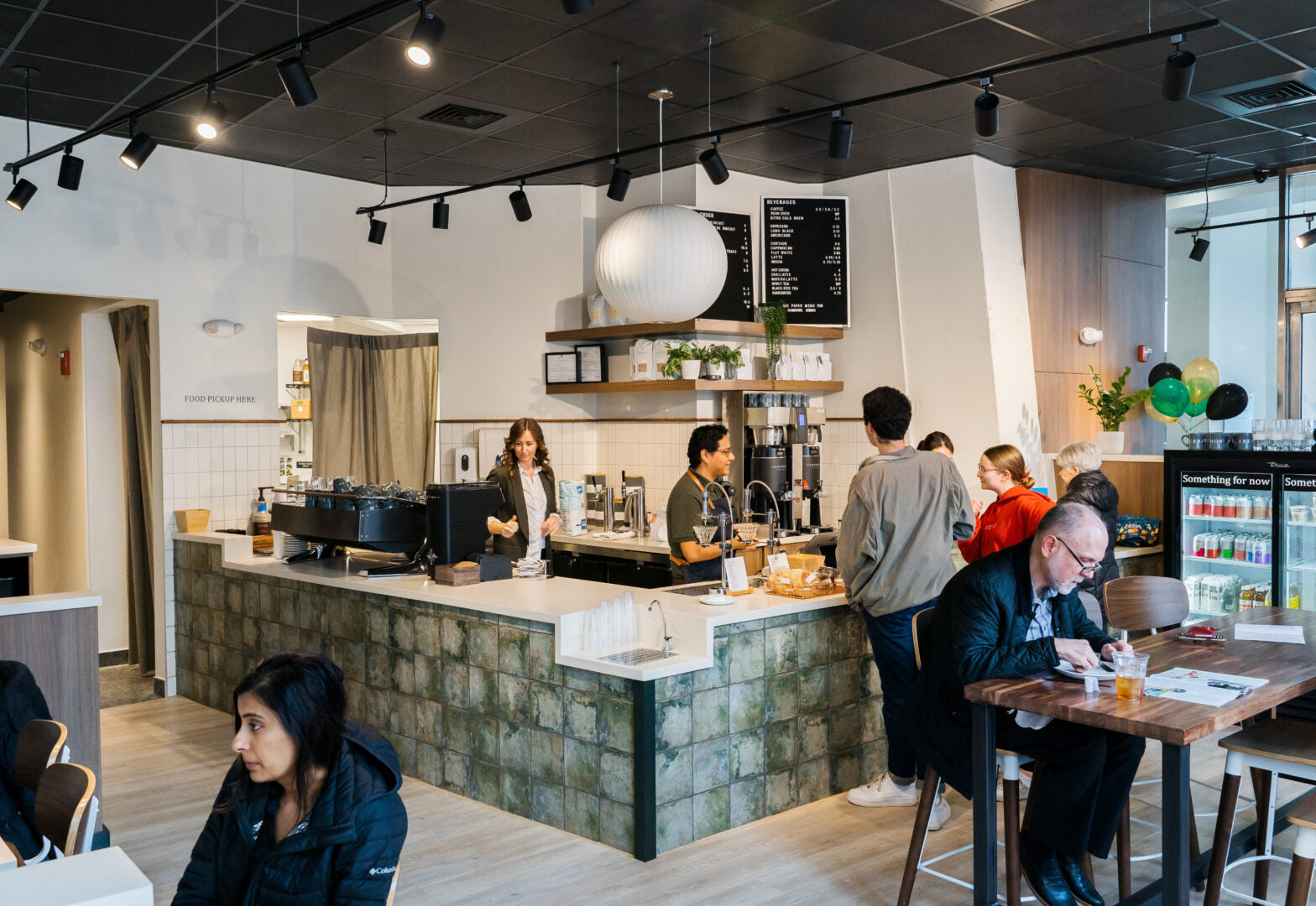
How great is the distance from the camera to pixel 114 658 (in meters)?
7.21

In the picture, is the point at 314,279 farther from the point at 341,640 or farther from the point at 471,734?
the point at 471,734

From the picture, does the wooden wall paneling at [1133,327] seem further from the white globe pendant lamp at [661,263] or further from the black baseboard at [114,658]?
the black baseboard at [114,658]

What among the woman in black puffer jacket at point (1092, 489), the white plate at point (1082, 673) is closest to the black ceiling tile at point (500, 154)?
the woman in black puffer jacket at point (1092, 489)

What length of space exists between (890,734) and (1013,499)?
118cm

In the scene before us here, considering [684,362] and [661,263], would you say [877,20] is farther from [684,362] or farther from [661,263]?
[684,362]

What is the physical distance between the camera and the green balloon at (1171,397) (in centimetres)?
700

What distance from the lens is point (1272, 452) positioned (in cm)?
606

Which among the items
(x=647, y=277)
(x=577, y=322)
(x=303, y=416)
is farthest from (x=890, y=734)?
(x=303, y=416)

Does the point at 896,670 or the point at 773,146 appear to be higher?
the point at 773,146

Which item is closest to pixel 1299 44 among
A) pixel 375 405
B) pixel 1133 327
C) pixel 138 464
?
pixel 1133 327

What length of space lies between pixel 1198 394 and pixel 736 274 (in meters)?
3.13

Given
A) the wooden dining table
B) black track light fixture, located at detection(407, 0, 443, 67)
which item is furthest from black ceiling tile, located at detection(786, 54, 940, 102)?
the wooden dining table

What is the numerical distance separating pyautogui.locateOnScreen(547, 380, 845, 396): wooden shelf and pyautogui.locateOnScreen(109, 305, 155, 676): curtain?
2.51m

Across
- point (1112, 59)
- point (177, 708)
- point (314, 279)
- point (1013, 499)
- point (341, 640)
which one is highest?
point (1112, 59)
